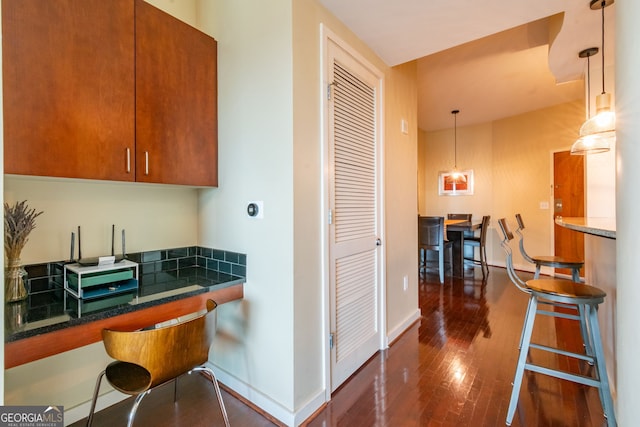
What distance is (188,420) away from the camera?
164 cm

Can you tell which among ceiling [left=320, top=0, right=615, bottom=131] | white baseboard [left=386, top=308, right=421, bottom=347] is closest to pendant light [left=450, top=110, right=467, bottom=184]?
ceiling [left=320, top=0, right=615, bottom=131]

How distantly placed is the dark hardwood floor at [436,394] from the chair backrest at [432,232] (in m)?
1.70

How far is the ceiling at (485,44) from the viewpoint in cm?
174

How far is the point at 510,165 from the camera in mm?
5312

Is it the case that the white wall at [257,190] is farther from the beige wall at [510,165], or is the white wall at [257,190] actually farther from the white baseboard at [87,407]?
the beige wall at [510,165]

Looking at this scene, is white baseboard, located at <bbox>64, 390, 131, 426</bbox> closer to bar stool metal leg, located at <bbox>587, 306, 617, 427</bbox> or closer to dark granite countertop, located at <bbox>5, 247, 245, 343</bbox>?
dark granite countertop, located at <bbox>5, 247, 245, 343</bbox>

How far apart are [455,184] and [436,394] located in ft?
16.6

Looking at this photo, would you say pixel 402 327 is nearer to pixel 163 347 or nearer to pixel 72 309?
pixel 163 347

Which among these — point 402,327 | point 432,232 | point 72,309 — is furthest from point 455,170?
point 72,309

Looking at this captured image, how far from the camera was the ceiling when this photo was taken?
1744 mm

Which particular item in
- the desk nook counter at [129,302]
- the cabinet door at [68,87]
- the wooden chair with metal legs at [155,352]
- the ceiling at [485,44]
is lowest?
the wooden chair with metal legs at [155,352]

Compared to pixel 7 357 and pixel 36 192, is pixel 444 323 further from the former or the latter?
pixel 36 192

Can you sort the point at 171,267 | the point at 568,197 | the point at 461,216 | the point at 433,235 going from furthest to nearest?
the point at 461,216
the point at 568,197
the point at 433,235
the point at 171,267

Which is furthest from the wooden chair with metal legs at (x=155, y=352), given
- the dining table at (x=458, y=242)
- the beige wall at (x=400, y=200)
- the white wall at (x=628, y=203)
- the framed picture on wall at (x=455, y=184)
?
the framed picture on wall at (x=455, y=184)
